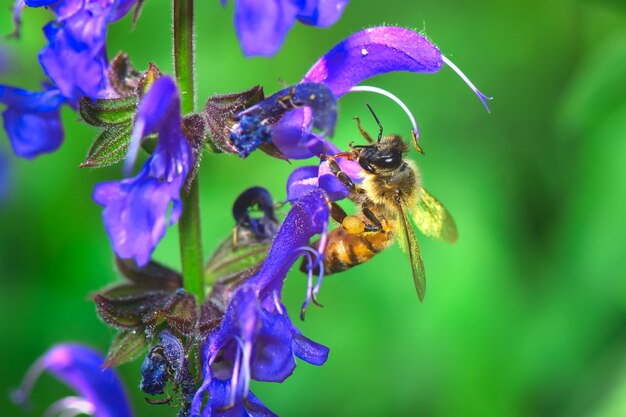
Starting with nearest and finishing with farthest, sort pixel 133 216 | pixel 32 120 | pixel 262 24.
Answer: pixel 262 24 < pixel 133 216 < pixel 32 120

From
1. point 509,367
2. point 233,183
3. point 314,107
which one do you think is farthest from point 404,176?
point 233,183

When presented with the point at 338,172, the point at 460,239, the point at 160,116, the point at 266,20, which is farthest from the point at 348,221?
the point at 460,239

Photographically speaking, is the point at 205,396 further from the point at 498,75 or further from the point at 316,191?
the point at 498,75

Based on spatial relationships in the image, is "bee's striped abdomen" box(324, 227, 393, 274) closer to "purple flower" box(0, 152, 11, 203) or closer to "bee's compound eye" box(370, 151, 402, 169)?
"bee's compound eye" box(370, 151, 402, 169)

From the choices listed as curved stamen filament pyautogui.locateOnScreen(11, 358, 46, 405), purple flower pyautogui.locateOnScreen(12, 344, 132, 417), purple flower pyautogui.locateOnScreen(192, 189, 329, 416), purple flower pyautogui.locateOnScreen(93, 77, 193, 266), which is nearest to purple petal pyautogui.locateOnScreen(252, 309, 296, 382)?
purple flower pyautogui.locateOnScreen(192, 189, 329, 416)

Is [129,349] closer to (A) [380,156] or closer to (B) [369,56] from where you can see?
(A) [380,156]

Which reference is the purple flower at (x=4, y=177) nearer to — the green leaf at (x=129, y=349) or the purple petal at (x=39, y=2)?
the green leaf at (x=129, y=349)
